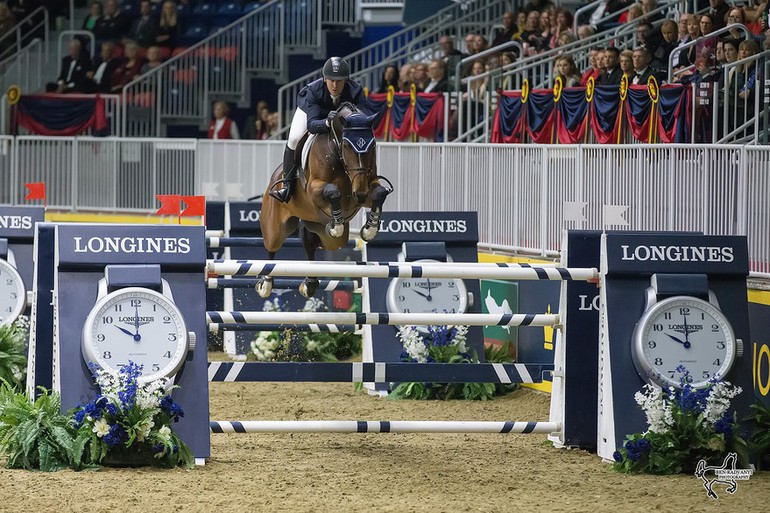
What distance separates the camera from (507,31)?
67.6 feet

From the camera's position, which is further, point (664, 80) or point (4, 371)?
point (664, 80)

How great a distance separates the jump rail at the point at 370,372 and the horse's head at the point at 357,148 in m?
1.73

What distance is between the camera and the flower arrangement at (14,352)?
10.6m

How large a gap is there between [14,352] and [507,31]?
11.7 meters

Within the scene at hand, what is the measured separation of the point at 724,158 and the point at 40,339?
18.4 ft

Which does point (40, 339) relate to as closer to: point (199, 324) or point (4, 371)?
point (199, 324)

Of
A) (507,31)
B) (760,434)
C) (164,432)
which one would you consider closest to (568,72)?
(507,31)

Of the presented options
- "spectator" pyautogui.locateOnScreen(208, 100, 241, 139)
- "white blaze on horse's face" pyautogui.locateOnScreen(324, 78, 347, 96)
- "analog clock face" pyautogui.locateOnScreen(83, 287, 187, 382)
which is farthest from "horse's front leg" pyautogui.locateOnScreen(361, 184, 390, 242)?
"spectator" pyautogui.locateOnScreen(208, 100, 241, 139)

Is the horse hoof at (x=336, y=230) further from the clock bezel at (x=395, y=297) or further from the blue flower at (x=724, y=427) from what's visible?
the blue flower at (x=724, y=427)

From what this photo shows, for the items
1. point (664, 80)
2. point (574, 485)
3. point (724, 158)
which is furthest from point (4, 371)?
point (664, 80)

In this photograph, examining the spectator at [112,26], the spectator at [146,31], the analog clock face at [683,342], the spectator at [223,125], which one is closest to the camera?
the analog clock face at [683,342]

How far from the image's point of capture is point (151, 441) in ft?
26.1

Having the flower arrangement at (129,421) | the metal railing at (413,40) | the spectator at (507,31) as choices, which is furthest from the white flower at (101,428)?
the metal railing at (413,40)

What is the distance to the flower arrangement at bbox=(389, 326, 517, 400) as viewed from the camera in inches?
475
